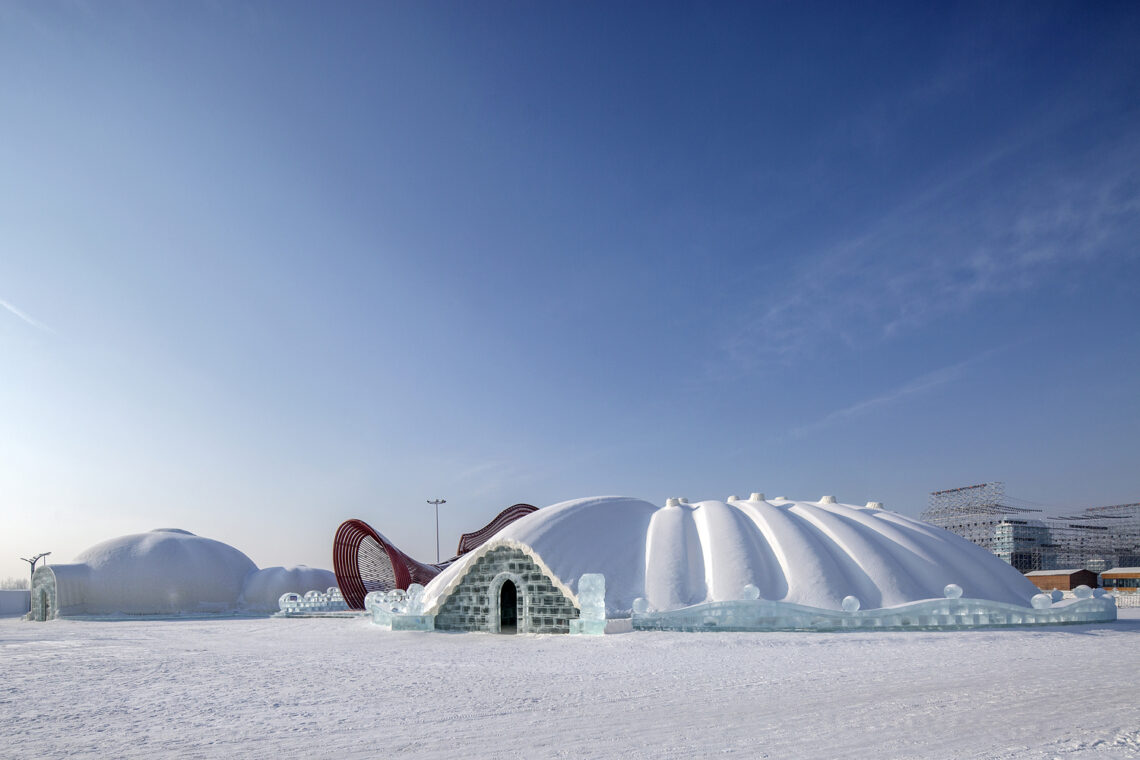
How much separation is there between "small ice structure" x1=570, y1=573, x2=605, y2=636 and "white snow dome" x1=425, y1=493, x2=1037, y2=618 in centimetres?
68

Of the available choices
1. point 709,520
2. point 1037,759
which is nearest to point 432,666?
point 1037,759

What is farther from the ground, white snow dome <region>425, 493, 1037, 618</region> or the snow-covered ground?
white snow dome <region>425, 493, 1037, 618</region>

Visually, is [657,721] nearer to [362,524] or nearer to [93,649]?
[93,649]

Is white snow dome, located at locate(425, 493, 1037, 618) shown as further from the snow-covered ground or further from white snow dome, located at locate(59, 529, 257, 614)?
white snow dome, located at locate(59, 529, 257, 614)

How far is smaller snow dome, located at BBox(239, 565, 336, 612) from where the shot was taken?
42719mm

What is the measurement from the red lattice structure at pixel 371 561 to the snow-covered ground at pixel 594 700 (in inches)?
804

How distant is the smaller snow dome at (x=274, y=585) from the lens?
42.7m

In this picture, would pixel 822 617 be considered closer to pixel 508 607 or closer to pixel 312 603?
pixel 508 607

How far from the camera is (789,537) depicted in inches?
857

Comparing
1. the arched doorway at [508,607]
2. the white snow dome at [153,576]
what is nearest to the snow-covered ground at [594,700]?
the arched doorway at [508,607]

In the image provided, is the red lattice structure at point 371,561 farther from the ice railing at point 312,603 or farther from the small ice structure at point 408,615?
the small ice structure at point 408,615

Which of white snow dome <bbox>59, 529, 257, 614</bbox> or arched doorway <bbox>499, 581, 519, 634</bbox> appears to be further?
white snow dome <bbox>59, 529, 257, 614</bbox>

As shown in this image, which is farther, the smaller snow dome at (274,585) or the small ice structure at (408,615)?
the smaller snow dome at (274,585)

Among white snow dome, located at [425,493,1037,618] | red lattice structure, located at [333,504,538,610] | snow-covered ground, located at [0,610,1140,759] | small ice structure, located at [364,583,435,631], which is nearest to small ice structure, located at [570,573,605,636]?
white snow dome, located at [425,493,1037,618]
